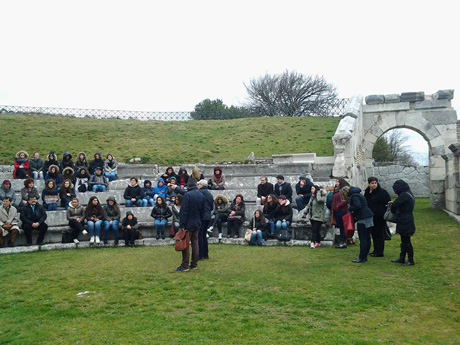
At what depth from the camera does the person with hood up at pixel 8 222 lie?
1200cm

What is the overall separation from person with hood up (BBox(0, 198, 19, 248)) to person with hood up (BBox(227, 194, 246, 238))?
5.12 metres

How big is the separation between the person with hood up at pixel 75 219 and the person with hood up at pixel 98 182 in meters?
3.11

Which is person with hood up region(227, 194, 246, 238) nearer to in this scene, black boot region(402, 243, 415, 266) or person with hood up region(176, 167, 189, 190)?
person with hood up region(176, 167, 189, 190)

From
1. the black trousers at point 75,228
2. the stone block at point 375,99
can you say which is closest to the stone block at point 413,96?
the stone block at point 375,99

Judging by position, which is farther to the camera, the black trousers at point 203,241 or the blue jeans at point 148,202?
the blue jeans at point 148,202

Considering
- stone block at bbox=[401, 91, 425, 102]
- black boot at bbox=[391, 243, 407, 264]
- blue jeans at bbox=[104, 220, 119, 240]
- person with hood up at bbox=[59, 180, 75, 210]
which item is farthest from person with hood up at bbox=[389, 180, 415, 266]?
stone block at bbox=[401, 91, 425, 102]

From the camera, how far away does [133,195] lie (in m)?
14.4

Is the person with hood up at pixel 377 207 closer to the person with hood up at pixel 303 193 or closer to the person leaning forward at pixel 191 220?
the person with hood up at pixel 303 193

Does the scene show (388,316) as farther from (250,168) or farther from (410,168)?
(410,168)

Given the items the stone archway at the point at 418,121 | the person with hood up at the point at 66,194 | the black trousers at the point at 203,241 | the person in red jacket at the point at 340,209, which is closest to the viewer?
the black trousers at the point at 203,241

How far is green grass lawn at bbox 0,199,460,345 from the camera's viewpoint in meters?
5.98

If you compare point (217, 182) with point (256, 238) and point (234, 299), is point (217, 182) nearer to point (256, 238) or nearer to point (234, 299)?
point (256, 238)

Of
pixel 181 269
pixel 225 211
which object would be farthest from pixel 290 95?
pixel 181 269

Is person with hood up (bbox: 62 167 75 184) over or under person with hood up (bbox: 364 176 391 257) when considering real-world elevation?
over
